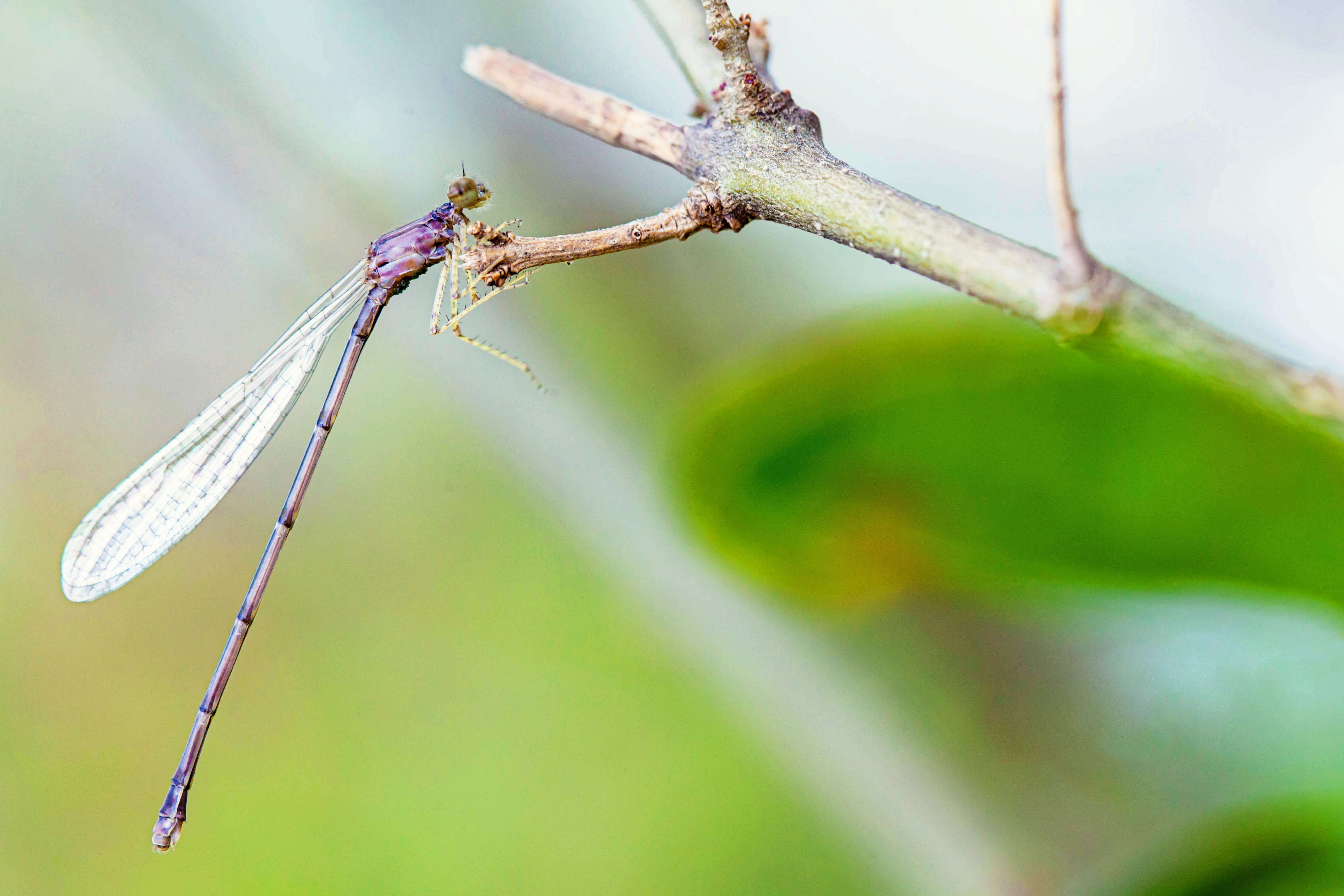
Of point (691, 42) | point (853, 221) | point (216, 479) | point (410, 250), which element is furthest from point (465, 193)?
point (216, 479)

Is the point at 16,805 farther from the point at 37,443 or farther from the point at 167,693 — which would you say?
the point at 37,443

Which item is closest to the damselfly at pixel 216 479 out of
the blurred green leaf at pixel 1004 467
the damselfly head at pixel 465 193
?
the damselfly head at pixel 465 193

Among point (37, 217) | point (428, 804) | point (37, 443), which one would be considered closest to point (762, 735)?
point (428, 804)

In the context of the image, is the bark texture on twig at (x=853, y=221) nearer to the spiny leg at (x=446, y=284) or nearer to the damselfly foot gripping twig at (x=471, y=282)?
the damselfly foot gripping twig at (x=471, y=282)

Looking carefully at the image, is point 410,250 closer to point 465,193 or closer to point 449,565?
point 465,193

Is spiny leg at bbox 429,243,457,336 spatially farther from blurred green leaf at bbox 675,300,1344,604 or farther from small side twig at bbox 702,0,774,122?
small side twig at bbox 702,0,774,122

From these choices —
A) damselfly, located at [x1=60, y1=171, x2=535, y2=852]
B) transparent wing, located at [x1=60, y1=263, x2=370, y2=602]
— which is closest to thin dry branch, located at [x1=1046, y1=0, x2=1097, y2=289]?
damselfly, located at [x1=60, y1=171, x2=535, y2=852]
